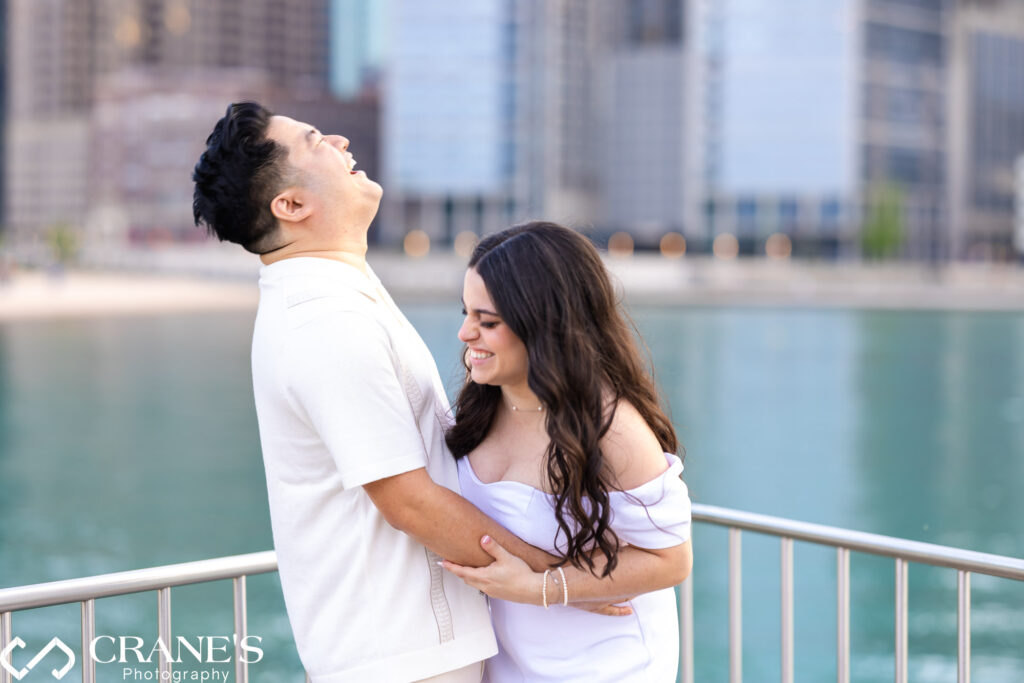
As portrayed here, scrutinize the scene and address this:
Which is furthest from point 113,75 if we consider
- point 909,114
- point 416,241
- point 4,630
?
point 4,630

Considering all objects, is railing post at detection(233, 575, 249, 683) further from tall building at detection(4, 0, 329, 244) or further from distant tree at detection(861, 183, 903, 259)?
tall building at detection(4, 0, 329, 244)

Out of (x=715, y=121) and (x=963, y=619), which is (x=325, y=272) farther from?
(x=715, y=121)

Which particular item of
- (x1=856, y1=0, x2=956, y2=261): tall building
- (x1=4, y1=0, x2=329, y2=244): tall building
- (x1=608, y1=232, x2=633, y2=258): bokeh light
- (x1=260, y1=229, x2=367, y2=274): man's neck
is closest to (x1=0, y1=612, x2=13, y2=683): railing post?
(x1=260, y1=229, x2=367, y2=274): man's neck

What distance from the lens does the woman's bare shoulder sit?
2191 millimetres

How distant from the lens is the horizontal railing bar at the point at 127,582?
2.64m

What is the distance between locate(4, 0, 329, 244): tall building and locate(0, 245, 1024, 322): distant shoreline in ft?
160

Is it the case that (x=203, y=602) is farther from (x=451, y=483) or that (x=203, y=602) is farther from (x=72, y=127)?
(x=72, y=127)

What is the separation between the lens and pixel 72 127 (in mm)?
145000

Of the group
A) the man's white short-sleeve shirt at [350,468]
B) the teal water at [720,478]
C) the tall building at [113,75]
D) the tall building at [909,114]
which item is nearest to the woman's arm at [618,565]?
the man's white short-sleeve shirt at [350,468]

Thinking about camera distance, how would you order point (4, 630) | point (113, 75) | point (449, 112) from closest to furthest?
point (4, 630)
point (449, 112)
point (113, 75)

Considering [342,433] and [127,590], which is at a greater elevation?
[342,433]

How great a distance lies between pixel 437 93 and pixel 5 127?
87050mm

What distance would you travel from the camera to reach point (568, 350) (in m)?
2.15

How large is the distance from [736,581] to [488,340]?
155cm
